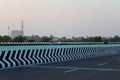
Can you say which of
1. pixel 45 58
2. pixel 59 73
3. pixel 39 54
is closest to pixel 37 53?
pixel 39 54

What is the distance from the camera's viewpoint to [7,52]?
1917 centimetres

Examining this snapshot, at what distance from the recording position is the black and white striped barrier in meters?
19.0

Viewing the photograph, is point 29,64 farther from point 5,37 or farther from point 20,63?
point 5,37

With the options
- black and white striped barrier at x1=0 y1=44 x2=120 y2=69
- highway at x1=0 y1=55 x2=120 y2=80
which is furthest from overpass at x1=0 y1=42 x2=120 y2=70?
highway at x1=0 y1=55 x2=120 y2=80

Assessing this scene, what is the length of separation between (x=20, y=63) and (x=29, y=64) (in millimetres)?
763

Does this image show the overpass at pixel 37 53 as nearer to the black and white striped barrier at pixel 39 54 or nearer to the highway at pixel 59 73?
the black and white striped barrier at pixel 39 54

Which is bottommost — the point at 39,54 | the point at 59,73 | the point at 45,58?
the point at 59,73

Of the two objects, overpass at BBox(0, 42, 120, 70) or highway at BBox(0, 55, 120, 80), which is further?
overpass at BBox(0, 42, 120, 70)

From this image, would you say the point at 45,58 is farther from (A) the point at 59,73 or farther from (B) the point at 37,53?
(A) the point at 59,73

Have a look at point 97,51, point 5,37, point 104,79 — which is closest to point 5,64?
point 104,79

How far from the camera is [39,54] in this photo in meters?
22.6

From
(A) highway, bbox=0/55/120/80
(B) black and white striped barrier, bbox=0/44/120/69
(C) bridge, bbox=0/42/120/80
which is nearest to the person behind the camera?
(A) highway, bbox=0/55/120/80

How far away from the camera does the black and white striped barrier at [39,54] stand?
62.2 ft

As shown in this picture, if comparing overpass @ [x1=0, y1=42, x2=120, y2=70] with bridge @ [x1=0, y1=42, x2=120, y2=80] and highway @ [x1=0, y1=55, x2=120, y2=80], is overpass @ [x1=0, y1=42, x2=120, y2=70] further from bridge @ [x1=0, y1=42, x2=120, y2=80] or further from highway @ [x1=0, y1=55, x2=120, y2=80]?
highway @ [x1=0, y1=55, x2=120, y2=80]
